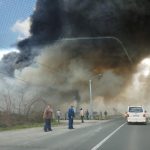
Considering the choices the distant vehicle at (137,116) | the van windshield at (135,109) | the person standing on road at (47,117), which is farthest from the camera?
the van windshield at (135,109)

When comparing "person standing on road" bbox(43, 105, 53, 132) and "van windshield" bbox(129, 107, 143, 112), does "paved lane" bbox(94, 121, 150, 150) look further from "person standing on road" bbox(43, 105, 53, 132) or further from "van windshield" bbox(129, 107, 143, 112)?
"van windshield" bbox(129, 107, 143, 112)

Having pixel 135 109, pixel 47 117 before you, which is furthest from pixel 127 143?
pixel 135 109

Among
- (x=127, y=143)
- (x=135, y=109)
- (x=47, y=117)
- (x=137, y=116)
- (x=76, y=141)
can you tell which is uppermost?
(x=135, y=109)

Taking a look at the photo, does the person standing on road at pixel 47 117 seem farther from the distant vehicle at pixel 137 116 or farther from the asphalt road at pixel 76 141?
the distant vehicle at pixel 137 116

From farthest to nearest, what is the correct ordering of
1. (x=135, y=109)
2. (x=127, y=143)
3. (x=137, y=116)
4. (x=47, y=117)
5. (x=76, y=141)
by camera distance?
(x=135, y=109) < (x=137, y=116) < (x=47, y=117) < (x=76, y=141) < (x=127, y=143)

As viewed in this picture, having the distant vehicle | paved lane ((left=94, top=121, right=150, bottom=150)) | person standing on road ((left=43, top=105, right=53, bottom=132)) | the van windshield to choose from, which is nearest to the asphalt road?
paved lane ((left=94, top=121, right=150, bottom=150))

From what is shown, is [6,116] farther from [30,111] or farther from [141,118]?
[141,118]

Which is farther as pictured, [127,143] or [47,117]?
[47,117]

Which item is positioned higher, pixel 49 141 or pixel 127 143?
pixel 49 141

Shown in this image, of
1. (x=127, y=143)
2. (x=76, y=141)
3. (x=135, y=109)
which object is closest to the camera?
(x=127, y=143)

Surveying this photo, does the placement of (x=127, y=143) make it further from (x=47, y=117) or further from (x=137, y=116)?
(x=137, y=116)

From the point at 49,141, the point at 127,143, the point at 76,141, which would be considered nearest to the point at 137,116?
the point at 76,141

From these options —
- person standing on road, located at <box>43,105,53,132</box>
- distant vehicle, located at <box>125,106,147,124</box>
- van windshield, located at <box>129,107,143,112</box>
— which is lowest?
person standing on road, located at <box>43,105,53,132</box>

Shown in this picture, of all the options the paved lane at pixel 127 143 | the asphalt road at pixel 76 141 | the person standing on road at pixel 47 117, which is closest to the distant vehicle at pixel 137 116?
the person standing on road at pixel 47 117
